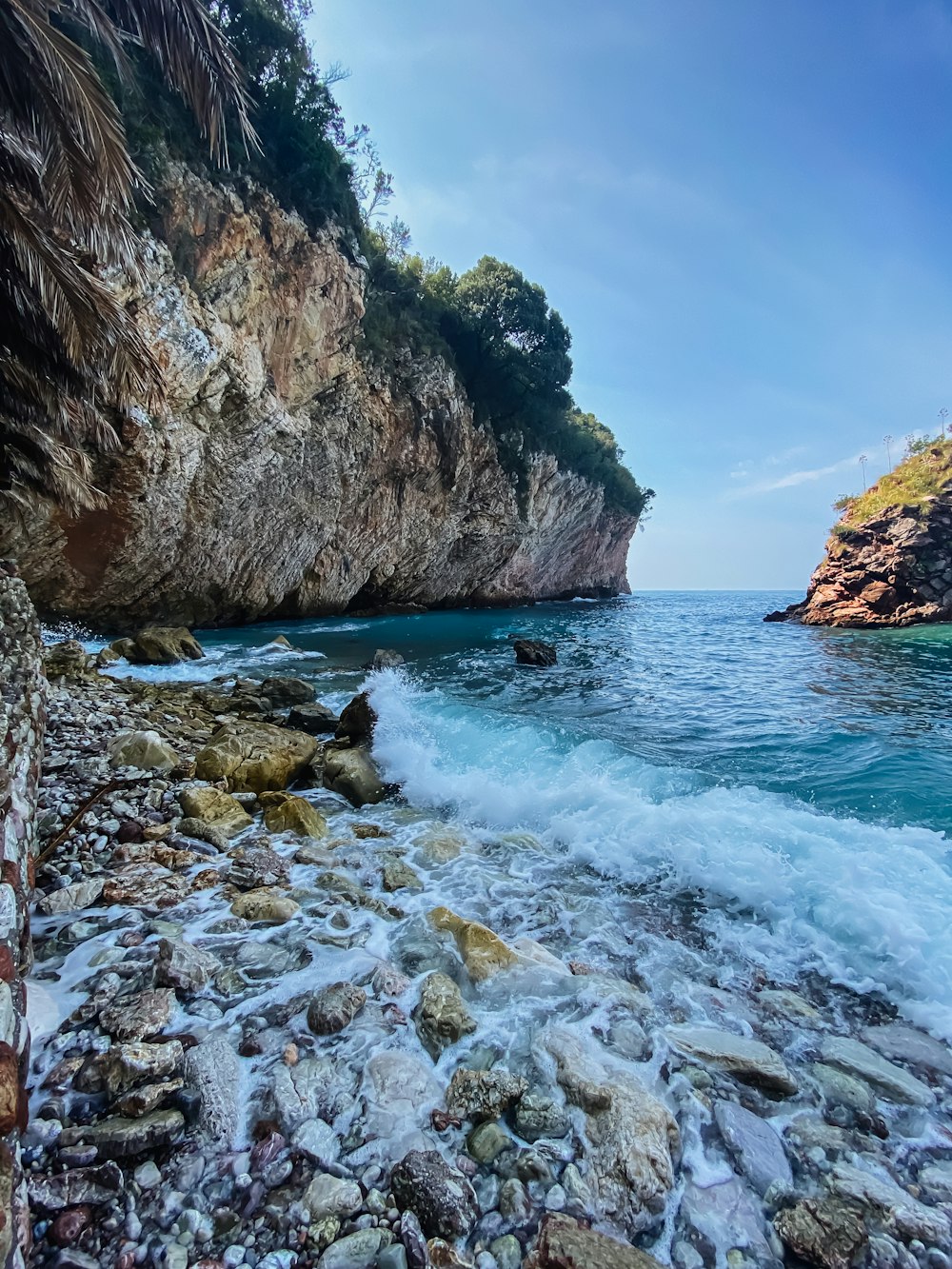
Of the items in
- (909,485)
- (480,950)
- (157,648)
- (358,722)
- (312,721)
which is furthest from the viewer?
(909,485)

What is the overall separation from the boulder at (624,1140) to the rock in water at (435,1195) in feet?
1.60

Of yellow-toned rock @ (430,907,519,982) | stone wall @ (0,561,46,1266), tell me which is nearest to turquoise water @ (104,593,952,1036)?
yellow-toned rock @ (430,907,519,982)

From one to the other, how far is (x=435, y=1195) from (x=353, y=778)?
4455mm

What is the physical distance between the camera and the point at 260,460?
18.9m

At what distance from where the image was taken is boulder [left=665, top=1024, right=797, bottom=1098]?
2453 millimetres

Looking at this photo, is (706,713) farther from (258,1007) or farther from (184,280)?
(184,280)

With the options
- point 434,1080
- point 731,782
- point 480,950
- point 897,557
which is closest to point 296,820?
point 480,950

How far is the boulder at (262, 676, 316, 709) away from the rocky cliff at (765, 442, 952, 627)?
1222 inches

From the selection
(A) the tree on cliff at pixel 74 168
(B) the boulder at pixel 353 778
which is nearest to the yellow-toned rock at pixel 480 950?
(B) the boulder at pixel 353 778

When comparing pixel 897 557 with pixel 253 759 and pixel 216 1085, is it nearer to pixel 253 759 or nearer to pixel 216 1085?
pixel 253 759

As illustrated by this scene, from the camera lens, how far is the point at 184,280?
14719 mm

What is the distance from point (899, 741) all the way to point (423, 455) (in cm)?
2358

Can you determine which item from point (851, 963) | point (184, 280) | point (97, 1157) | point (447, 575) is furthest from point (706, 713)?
point (447, 575)

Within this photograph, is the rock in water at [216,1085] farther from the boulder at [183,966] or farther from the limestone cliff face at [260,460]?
the limestone cliff face at [260,460]
